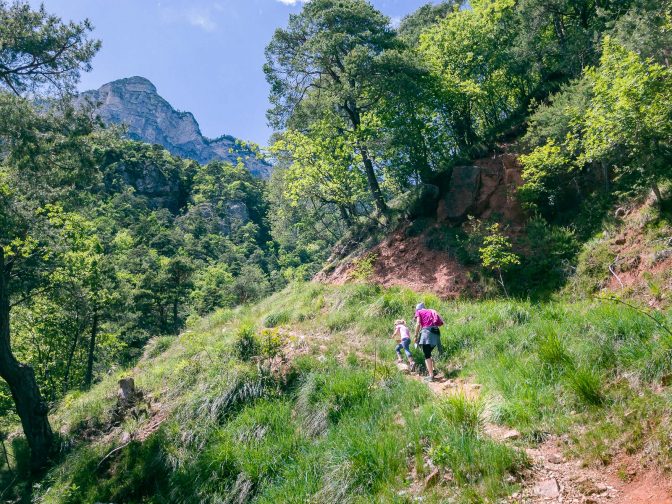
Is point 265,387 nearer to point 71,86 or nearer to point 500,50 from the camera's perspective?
point 71,86

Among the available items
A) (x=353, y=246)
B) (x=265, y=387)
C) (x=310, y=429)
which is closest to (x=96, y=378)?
(x=353, y=246)

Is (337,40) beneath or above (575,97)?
above

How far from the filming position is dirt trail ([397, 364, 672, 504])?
331cm

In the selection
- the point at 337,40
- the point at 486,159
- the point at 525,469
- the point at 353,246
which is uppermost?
the point at 337,40

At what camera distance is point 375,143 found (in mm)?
16297

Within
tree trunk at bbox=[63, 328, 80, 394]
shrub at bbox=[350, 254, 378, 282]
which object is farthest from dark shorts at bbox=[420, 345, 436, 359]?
tree trunk at bbox=[63, 328, 80, 394]

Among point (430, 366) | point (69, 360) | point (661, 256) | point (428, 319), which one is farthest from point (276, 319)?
point (69, 360)

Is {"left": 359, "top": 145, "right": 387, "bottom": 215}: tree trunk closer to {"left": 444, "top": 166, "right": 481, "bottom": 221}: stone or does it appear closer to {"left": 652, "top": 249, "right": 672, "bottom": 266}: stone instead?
{"left": 444, "top": 166, "right": 481, "bottom": 221}: stone

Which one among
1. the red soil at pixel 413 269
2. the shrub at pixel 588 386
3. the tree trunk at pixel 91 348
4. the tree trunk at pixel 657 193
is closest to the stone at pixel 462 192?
the red soil at pixel 413 269

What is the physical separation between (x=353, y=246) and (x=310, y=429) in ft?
42.4

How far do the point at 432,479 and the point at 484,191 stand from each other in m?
13.0

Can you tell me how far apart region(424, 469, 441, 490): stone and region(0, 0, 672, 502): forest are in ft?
26.3

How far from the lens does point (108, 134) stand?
31.9 ft

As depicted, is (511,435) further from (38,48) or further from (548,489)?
(38,48)
